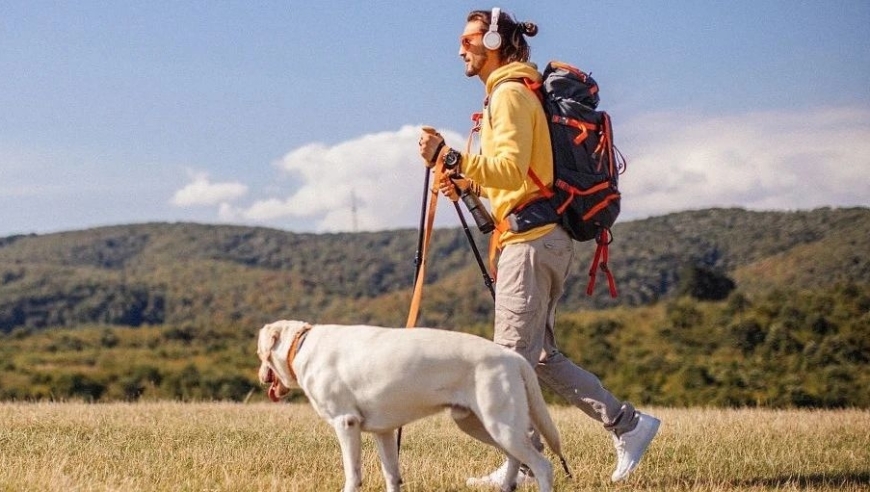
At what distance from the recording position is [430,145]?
20.5ft

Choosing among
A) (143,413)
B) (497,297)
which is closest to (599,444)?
(497,297)

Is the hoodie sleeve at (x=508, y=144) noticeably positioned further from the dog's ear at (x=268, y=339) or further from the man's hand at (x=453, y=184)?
the dog's ear at (x=268, y=339)

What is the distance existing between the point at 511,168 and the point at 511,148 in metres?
0.11

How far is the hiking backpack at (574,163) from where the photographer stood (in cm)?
636

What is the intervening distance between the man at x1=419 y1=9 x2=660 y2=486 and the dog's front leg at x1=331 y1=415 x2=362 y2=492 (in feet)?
3.79

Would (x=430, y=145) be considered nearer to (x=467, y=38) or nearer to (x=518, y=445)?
(x=467, y=38)

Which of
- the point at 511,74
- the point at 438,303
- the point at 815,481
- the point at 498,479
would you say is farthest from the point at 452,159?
the point at 438,303

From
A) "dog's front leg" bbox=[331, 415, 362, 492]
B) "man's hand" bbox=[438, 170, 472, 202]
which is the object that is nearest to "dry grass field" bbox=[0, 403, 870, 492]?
"dog's front leg" bbox=[331, 415, 362, 492]

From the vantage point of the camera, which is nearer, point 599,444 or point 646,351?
point 599,444

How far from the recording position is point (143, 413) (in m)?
11.2

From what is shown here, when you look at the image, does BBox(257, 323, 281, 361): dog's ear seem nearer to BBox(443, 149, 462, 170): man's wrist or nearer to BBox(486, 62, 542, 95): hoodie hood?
BBox(443, 149, 462, 170): man's wrist

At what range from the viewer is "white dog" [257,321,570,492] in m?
5.48

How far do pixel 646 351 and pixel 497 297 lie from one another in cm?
3342

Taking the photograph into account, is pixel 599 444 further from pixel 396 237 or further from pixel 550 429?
pixel 396 237
